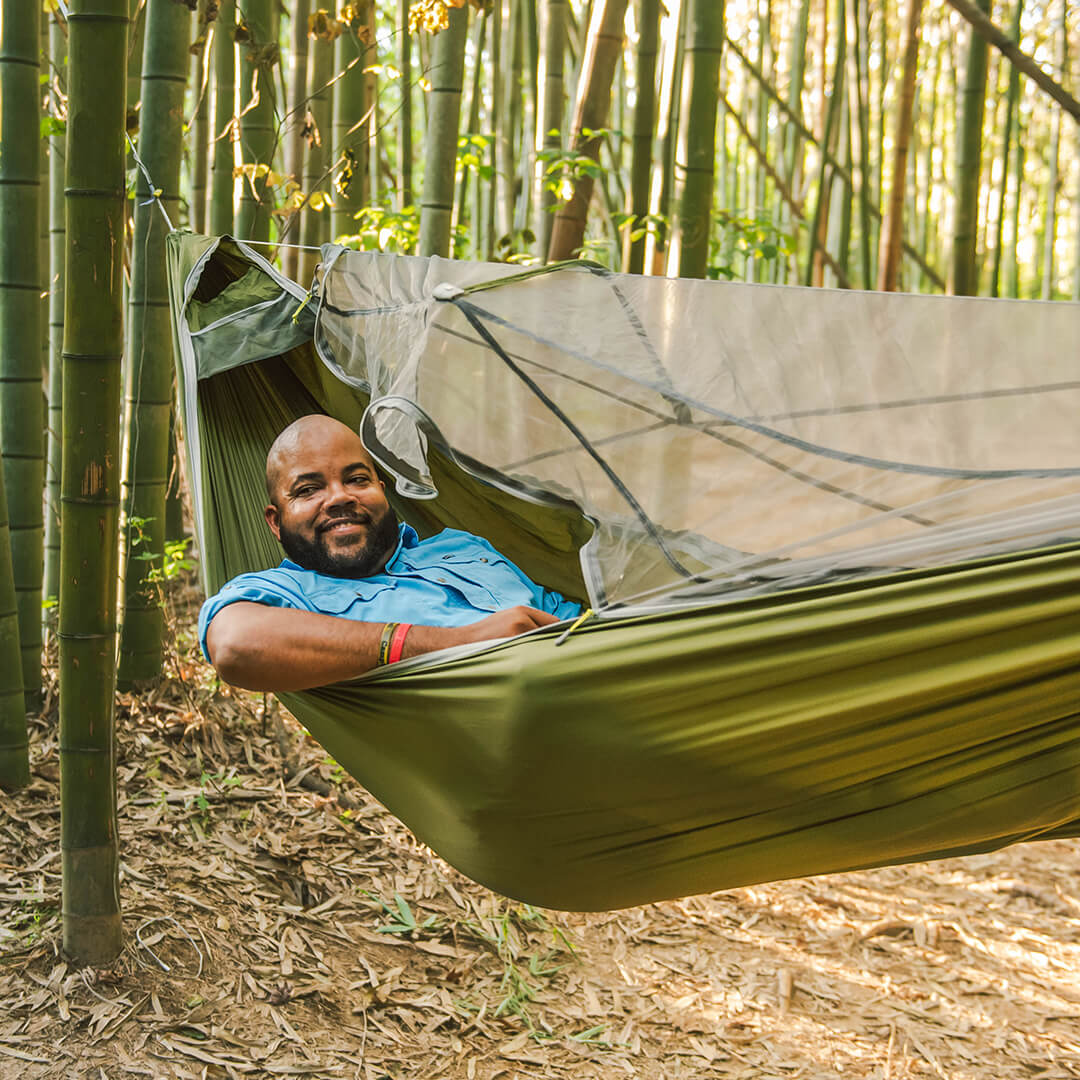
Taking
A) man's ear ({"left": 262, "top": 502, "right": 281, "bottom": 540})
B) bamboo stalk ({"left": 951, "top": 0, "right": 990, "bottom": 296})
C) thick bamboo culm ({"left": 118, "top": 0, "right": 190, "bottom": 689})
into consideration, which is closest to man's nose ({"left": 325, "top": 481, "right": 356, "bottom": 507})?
man's ear ({"left": 262, "top": 502, "right": 281, "bottom": 540})

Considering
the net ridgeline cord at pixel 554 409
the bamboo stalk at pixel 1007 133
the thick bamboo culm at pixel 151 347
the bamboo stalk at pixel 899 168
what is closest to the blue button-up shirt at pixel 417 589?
the net ridgeline cord at pixel 554 409

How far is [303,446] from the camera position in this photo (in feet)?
5.71

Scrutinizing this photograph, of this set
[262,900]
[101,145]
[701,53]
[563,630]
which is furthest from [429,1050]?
[701,53]

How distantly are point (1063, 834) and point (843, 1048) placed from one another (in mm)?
1158

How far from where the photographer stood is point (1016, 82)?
14.4 ft

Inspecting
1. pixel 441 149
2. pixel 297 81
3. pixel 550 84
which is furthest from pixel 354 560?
pixel 550 84

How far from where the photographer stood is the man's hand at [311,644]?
1322mm

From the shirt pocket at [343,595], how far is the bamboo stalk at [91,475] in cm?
39

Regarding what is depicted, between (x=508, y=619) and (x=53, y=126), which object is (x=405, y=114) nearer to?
(x=53, y=126)

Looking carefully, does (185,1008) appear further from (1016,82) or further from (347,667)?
(1016,82)

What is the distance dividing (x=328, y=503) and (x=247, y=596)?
29 cm

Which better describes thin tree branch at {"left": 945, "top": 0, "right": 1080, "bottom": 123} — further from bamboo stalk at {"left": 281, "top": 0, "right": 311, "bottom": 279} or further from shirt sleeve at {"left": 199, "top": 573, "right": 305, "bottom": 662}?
bamboo stalk at {"left": 281, "top": 0, "right": 311, "bottom": 279}

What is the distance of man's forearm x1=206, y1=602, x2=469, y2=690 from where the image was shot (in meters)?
1.32

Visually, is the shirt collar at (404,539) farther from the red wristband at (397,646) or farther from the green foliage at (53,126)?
the green foliage at (53,126)
